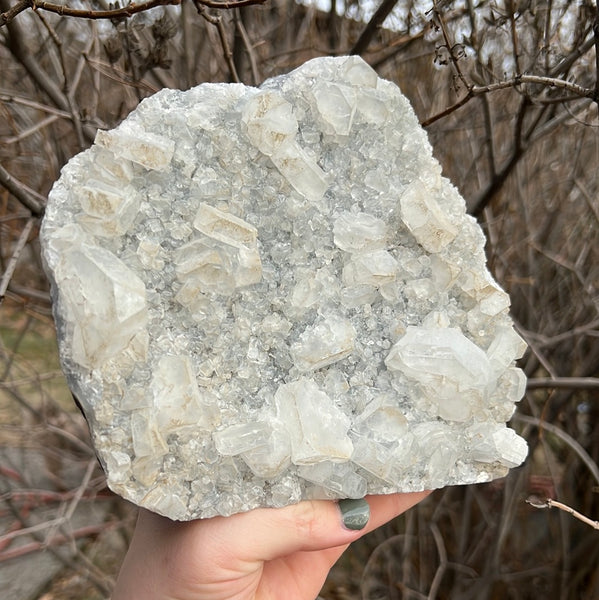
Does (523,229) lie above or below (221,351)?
below

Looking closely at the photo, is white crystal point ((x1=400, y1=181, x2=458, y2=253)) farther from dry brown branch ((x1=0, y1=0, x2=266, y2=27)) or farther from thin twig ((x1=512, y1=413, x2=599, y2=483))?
thin twig ((x1=512, y1=413, x2=599, y2=483))

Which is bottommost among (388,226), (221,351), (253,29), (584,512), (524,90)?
(584,512)

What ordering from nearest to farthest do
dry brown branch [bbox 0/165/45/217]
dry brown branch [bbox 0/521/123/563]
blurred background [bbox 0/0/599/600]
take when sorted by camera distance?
dry brown branch [bbox 0/165/45/217] < blurred background [bbox 0/0/599/600] < dry brown branch [bbox 0/521/123/563]

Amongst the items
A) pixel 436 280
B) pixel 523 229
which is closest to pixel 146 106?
pixel 436 280

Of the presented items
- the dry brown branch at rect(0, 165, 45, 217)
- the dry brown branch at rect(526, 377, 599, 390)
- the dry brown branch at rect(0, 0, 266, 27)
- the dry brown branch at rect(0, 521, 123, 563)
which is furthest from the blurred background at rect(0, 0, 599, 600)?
the dry brown branch at rect(0, 0, 266, 27)

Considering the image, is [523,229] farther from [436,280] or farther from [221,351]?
[221,351]

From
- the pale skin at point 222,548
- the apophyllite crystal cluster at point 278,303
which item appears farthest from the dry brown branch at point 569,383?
the pale skin at point 222,548
